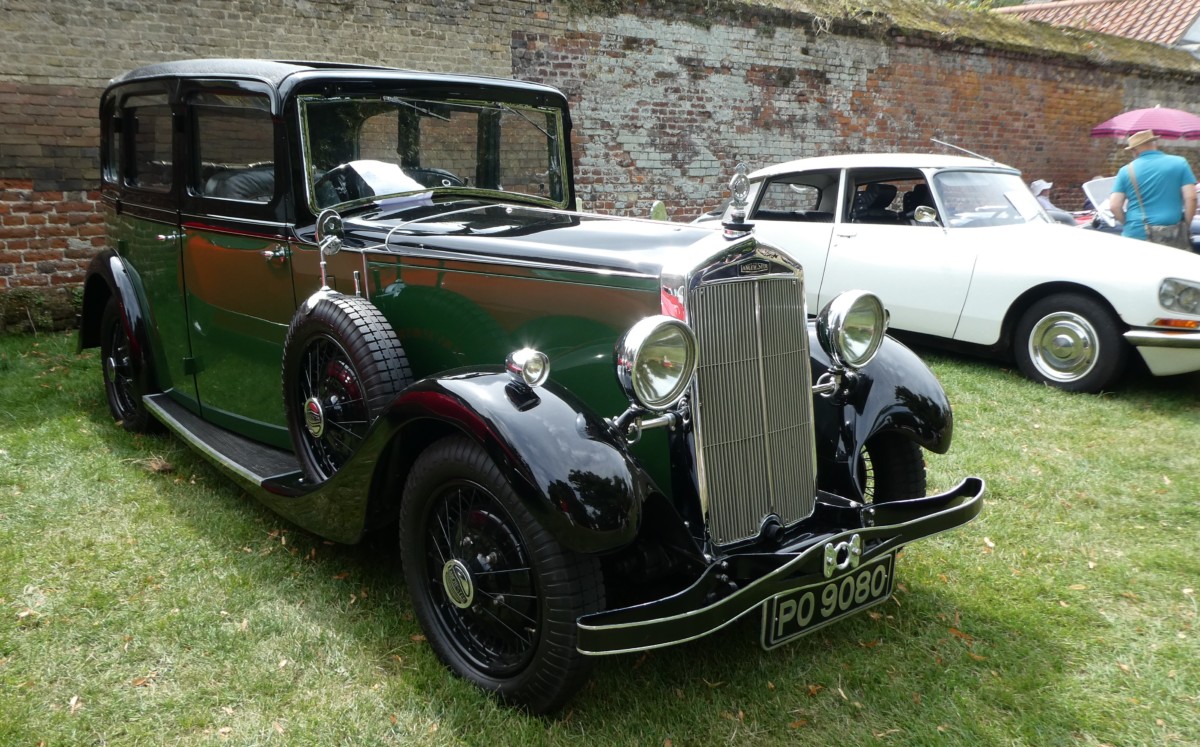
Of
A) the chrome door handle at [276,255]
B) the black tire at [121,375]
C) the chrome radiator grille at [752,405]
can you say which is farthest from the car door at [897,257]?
the black tire at [121,375]

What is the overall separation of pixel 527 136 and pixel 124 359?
2.66 metres

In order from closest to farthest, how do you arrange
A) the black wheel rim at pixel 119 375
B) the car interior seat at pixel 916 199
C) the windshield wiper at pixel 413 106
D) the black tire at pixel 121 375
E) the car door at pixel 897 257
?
1. the windshield wiper at pixel 413 106
2. the black tire at pixel 121 375
3. the black wheel rim at pixel 119 375
4. the car door at pixel 897 257
5. the car interior seat at pixel 916 199

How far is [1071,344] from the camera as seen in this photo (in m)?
5.91

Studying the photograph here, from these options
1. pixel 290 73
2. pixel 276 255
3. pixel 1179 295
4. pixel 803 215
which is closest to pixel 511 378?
pixel 276 255

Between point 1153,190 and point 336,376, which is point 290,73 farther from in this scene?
point 1153,190

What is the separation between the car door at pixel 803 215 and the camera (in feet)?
23.5

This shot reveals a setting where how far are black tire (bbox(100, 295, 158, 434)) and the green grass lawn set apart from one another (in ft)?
Answer: 1.39

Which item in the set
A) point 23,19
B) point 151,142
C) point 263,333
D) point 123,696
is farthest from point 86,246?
point 123,696

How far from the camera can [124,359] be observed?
15.7ft

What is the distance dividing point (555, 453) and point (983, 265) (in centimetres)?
503

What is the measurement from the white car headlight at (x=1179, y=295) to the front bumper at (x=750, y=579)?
3.68 metres

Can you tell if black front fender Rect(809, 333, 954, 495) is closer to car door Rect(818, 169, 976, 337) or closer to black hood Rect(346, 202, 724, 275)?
black hood Rect(346, 202, 724, 275)

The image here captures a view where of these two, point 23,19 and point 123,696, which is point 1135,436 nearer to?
point 123,696

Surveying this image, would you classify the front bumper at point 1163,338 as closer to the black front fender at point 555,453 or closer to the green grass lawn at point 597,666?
the green grass lawn at point 597,666
